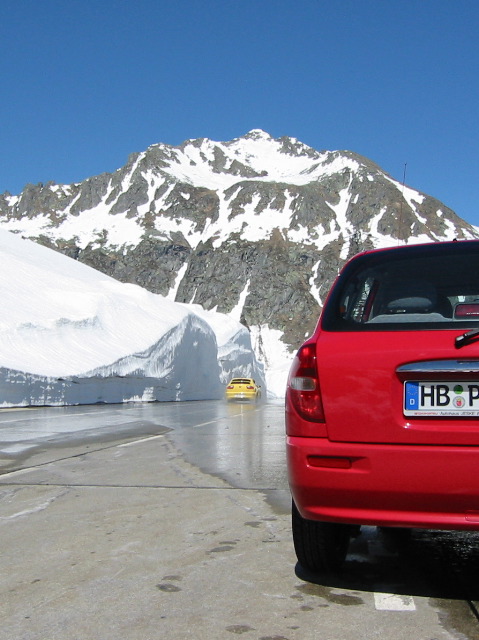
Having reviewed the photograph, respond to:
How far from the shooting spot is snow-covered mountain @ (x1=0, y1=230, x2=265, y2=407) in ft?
84.6

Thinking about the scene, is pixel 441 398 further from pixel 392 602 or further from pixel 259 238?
pixel 259 238

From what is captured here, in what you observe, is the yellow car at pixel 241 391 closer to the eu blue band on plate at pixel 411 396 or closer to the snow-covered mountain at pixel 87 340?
the snow-covered mountain at pixel 87 340

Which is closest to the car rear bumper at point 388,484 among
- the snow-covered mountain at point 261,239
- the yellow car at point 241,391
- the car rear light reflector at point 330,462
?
the car rear light reflector at point 330,462

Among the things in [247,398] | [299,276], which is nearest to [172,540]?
[247,398]

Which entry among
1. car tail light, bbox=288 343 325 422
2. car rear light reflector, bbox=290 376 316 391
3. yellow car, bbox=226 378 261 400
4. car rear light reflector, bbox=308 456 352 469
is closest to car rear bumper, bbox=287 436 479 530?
car rear light reflector, bbox=308 456 352 469

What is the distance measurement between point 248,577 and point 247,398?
30625mm

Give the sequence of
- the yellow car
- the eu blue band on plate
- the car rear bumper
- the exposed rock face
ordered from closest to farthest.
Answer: the car rear bumper → the eu blue band on plate → the yellow car → the exposed rock face

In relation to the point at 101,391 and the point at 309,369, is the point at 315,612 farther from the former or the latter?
the point at 101,391

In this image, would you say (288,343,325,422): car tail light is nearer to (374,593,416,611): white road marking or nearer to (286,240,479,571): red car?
(286,240,479,571): red car

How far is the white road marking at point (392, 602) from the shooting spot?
2.96 metres

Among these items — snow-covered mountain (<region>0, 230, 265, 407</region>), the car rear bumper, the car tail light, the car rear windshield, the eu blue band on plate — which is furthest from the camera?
snow-covered mountain (<region>0, 230, 265, 407</region>)

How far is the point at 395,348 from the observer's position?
3.06 m

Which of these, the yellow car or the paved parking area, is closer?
the paved parking area

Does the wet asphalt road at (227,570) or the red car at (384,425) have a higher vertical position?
the red car at (384,425)
